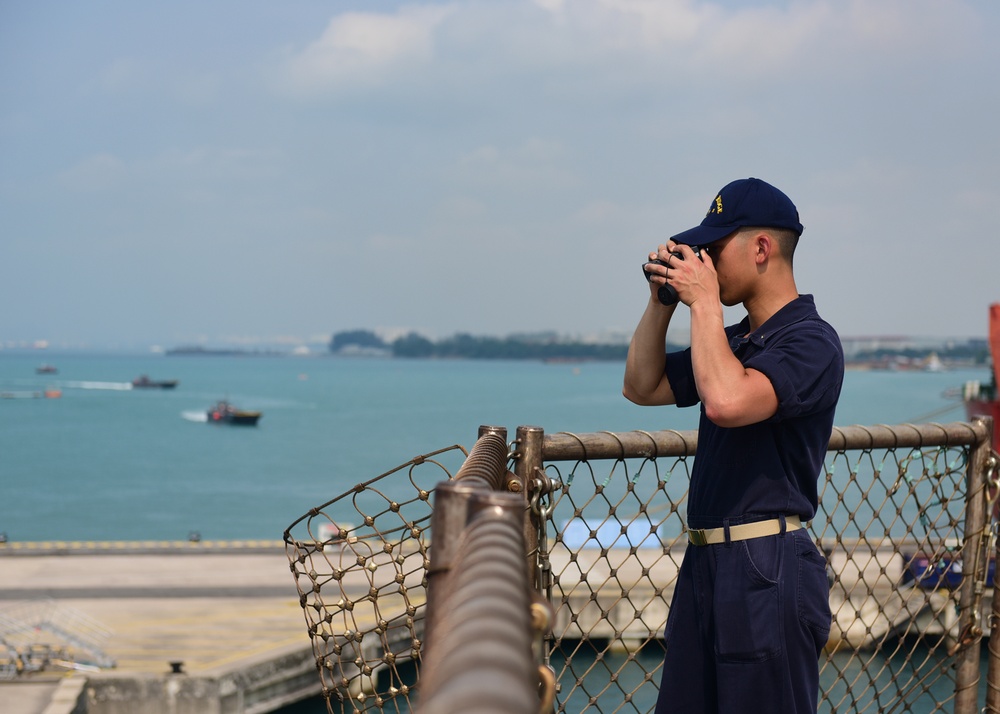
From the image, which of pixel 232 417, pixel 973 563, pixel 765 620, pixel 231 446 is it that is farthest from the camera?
pixel 232 417

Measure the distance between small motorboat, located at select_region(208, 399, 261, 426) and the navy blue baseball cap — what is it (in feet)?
388

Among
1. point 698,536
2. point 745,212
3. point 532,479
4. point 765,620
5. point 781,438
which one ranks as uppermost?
point 745,212

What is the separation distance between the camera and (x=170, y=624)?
25312 mm

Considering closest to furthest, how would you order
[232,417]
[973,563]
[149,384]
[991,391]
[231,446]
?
[973,563], [991,391], [231,446], [232,417], [149,384]

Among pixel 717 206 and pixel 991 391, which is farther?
pixel 991 391

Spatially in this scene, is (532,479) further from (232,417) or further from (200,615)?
(232,417)

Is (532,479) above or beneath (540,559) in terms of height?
above

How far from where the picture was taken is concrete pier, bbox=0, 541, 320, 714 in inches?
782

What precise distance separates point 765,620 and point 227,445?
106 meters

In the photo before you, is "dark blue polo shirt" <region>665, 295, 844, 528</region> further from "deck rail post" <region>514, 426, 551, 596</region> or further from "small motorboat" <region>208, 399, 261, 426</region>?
"small motorboat" <region>208, 399, 261, 426</region>

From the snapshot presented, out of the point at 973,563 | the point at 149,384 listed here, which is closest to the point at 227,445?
the point at 149,384

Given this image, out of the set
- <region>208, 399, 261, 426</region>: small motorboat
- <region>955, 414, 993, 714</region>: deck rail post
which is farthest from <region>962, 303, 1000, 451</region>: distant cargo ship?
<region>208, 399, 261, 426</region>: small motorboat

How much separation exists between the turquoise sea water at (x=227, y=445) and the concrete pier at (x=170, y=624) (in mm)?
21191

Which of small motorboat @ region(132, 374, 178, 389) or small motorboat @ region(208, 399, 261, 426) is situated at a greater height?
small motorboat @ region(132, 374, 178, 389)
